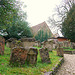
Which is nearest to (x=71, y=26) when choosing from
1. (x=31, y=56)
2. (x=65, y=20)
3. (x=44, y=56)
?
(x=65, y=20)

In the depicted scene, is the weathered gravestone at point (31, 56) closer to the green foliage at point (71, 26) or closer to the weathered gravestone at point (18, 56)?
the weathered gravestone at point (18, 56)

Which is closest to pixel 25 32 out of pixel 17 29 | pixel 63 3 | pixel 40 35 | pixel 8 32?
pixel 17 29

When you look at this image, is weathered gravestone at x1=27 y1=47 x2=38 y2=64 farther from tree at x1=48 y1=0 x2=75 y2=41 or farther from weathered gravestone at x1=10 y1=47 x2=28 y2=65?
tree at x1=48 y1=0 x2=75 y2=41

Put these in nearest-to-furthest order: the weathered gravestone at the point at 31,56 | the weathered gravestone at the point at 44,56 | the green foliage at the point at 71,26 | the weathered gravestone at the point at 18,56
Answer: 1. the weathered gravestone at the point at 18,56
2. the weathered gravestone at the point at 31,56
3. the weathered gravestone at the point at 44,56
4. the green foliage at the point at 71,26

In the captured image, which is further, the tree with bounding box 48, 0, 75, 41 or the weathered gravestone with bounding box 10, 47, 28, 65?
the tree with bounding box 48, 0, 75, 41

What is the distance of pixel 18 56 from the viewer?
3.88m

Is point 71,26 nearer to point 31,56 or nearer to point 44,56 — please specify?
point 44,56

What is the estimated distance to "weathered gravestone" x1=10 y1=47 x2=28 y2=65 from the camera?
3799 millimetres

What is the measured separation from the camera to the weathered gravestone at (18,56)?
12.5 ft

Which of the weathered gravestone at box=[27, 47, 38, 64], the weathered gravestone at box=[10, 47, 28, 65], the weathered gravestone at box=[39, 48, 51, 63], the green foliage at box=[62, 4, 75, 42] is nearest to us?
the weathered gravestone at box=[10, 47, 28, 65]

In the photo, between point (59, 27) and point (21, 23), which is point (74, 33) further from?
point (21, 23)

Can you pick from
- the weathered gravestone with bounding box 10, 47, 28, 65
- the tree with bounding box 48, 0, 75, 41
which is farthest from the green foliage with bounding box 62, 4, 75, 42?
the weathered gravestone with bounding box 10, 47, 28, 65

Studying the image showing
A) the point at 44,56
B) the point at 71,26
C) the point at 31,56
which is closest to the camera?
the point at 31,56

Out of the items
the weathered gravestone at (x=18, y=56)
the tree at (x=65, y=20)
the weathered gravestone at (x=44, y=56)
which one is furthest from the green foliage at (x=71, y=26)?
the weathered gravestone at (x=18, y=56)
